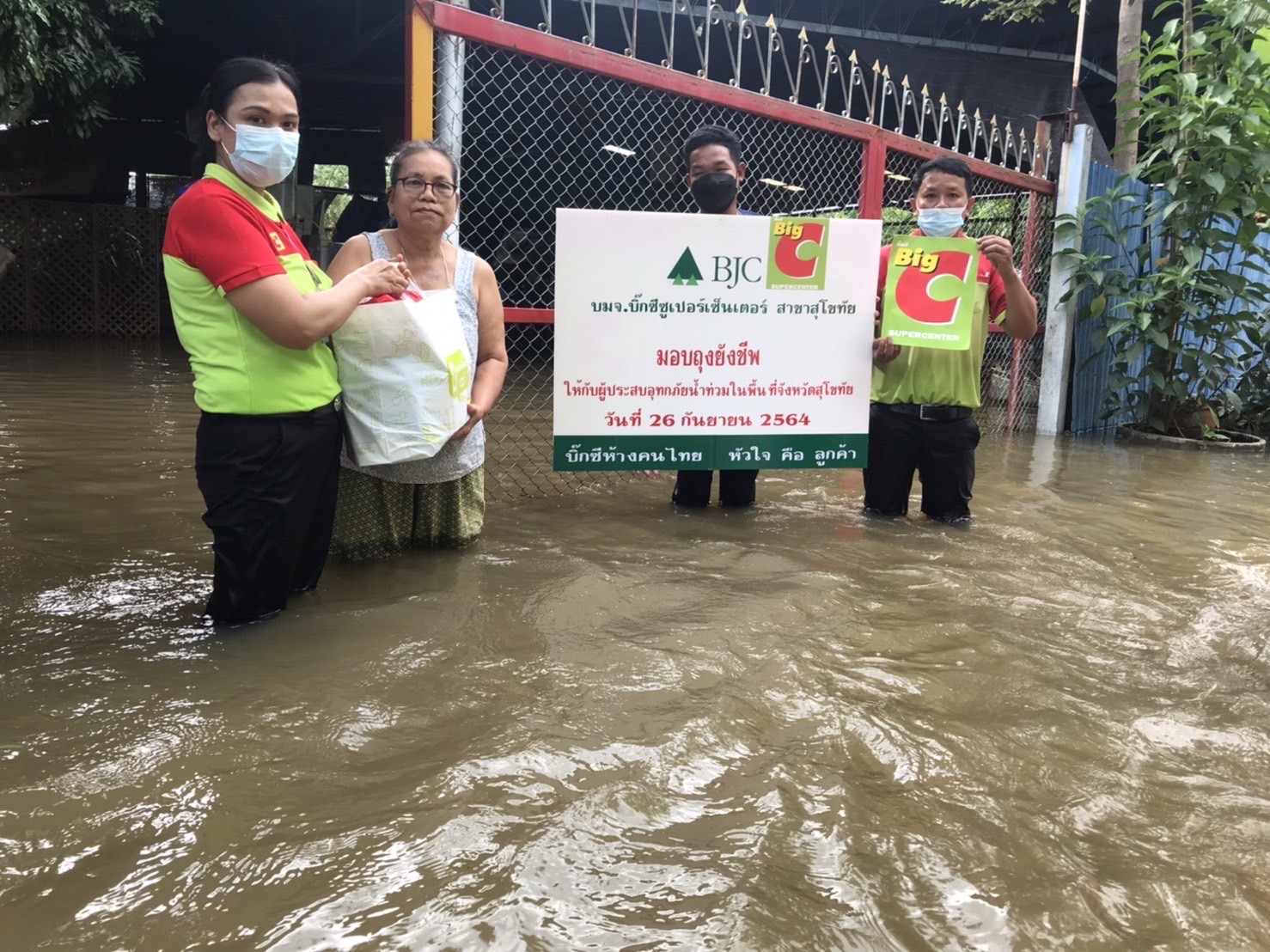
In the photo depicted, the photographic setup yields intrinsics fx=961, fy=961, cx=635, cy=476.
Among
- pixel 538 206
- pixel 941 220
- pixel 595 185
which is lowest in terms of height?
pixel 941 220

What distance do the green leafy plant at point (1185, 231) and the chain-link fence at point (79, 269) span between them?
13893 mm

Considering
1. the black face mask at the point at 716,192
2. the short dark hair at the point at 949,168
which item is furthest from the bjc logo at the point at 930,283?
the black face mask at the point at 716,192

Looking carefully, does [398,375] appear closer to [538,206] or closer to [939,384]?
[939,384]

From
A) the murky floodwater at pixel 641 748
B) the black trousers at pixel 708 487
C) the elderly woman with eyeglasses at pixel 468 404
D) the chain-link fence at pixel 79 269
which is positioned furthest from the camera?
the chain-link fence at pixel 79 269

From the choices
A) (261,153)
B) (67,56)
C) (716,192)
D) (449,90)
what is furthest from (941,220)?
(67,56)

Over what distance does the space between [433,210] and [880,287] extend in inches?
81.9

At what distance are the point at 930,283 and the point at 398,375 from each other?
221 centimetres

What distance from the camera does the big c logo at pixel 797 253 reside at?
159 inches

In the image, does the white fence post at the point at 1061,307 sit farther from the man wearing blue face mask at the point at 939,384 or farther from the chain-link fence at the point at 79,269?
the chain-link fence at the point at 79,269

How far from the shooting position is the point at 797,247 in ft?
13.3

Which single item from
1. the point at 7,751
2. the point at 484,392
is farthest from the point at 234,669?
the point at 484,392

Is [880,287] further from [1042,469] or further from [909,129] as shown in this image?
[909,129]

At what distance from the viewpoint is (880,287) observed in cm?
423

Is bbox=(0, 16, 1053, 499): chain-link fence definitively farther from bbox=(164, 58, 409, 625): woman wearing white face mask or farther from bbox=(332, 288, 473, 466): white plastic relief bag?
bbox=(164, 58, 409, 625): woman wearing white face mask
